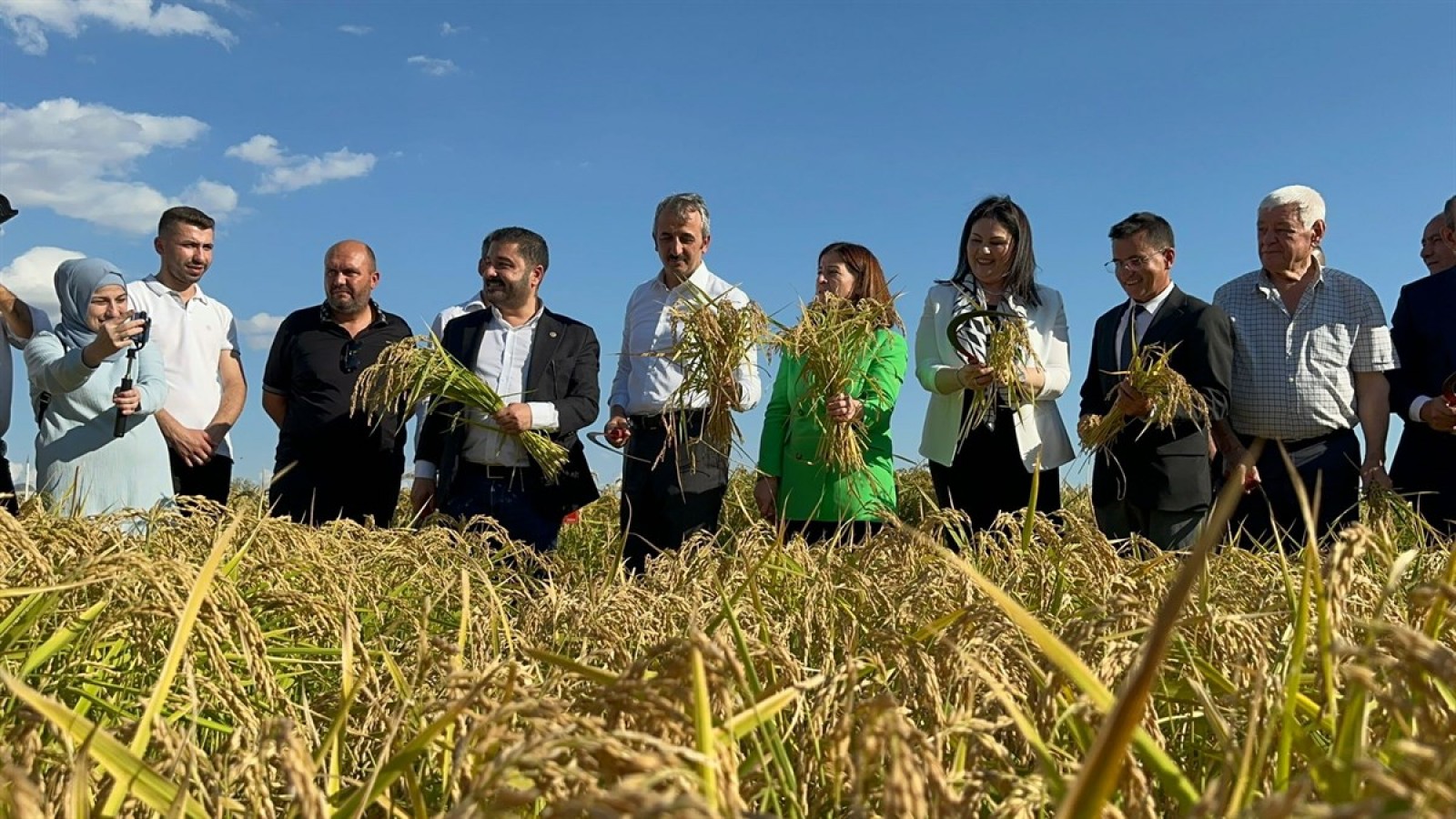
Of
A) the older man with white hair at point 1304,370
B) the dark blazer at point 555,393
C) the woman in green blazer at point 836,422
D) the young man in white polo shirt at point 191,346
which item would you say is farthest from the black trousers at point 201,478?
the older man with white hair at point 1304,370

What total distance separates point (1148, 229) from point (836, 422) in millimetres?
1350

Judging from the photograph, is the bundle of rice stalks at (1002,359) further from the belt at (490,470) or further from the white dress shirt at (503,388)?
the belt at (490,470)

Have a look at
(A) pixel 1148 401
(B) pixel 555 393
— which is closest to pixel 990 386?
(A) pixel 1148 401

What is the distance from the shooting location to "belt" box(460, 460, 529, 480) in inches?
185

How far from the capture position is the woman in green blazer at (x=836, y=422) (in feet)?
13.9

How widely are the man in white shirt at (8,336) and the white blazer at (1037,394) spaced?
3.51 meters

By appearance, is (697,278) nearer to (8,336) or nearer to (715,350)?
(715,350)

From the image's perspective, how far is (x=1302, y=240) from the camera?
4.32 meters

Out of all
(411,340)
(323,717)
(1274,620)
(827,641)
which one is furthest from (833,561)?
(411,340)

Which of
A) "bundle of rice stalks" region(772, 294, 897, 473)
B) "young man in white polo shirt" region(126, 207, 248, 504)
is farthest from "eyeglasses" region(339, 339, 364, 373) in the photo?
"bundle of rice stalks" region(772, 294, 897, 473)

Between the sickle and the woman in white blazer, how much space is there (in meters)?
0.02

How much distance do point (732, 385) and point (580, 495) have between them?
1080 mm

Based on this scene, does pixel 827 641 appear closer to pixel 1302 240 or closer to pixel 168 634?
pixel 168 634

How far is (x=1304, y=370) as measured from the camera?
4.31 metres
